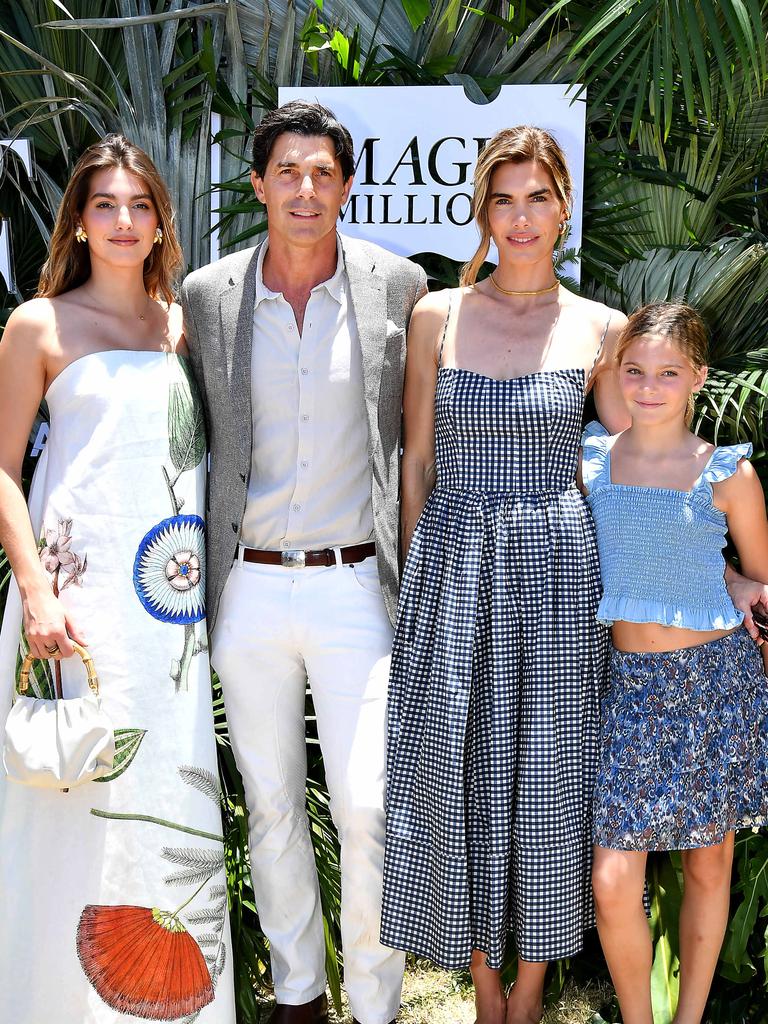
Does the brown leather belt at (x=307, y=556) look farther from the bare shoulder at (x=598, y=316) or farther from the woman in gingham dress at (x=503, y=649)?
the bare shoulder at (x=598, y=316)

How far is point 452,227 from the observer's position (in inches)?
141

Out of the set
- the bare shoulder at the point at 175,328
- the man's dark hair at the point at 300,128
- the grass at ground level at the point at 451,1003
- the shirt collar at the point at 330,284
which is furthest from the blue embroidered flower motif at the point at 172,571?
the grass at ground level at the point at 451,1003

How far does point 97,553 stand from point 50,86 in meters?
2.06

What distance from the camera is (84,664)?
8.46 ft

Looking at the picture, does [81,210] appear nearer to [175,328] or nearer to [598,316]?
[175,328]

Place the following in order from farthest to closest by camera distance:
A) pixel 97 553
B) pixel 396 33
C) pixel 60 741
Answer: pixel 396 33 < pixel 97 553 < pixel 60 741

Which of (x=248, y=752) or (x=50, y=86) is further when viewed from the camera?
(x=50, y=86)

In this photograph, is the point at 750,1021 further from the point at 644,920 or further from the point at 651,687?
the point at 651,687

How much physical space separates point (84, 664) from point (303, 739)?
0.58 m

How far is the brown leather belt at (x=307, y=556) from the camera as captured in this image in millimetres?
2729

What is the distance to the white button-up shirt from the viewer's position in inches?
107

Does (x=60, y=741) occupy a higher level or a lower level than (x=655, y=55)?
lower

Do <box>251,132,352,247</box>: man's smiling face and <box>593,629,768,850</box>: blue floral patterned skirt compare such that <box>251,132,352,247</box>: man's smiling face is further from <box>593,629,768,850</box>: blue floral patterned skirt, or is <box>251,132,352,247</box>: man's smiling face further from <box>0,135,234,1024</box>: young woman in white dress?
<box>593,629,768,850</box>: blue floral patterned skirt

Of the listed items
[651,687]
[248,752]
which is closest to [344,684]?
[248,752]
